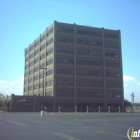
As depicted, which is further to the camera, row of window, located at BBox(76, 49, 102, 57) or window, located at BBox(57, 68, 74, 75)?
row of window, located at BBox(76, 49, 102, 57)

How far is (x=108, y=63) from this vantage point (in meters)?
87.7

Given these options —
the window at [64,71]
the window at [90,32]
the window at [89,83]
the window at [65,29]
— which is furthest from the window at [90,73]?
the window at [65,29]

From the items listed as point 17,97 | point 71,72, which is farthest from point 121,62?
point 17,97

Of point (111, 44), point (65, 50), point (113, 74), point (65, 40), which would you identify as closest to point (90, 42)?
point (111, 44)

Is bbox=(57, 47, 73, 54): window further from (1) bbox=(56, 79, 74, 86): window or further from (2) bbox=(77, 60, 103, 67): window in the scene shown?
(1) bbox=(56, 79, 74, 86): window

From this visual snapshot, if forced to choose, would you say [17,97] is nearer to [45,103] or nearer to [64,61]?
[45,103]

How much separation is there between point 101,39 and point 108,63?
9330 mm

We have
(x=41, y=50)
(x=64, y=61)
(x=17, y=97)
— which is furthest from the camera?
(x=41, y=50)

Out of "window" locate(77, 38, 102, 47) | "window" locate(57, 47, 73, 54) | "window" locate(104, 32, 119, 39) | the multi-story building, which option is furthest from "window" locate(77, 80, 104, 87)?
"window" locate(104, 32, 119, 39)

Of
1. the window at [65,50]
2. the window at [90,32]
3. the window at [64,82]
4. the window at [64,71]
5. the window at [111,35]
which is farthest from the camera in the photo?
the window at [111,35]

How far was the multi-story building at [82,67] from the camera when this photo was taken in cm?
7936

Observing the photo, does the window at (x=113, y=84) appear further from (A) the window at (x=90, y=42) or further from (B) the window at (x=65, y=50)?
(B) the window at (x=65, y=50)

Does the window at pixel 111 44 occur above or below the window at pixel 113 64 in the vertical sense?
above

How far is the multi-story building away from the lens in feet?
260
